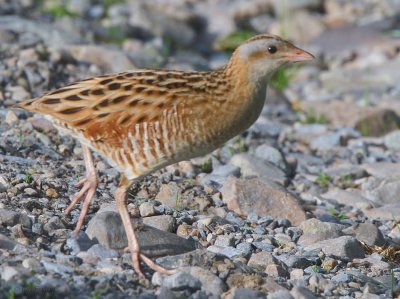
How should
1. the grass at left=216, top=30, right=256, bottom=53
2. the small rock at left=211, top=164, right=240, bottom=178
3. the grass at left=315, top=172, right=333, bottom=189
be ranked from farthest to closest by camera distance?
the grass at left=216, top=30, right=256, bottom=53 < the grass at left=315, top=172, right=333, bottom=189 < the small rock at left=211, top=164, right=240, bottom=178

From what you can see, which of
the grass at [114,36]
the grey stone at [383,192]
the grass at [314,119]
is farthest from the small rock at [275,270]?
the grass at [114,36]

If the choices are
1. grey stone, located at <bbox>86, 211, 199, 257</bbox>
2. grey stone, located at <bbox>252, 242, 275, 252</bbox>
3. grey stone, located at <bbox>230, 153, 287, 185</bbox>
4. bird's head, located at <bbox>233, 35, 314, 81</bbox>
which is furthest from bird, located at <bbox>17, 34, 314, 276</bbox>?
grey stone, located at <bbox>230, 153, 287, 185</bbox>

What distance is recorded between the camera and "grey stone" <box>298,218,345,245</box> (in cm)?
799

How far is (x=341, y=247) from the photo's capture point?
302 inches

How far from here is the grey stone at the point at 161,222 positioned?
24.9 ft

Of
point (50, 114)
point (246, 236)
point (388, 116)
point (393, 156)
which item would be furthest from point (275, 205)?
point (388, 116)

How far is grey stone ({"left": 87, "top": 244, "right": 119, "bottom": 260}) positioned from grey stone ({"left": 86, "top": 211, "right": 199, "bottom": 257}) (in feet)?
0.20

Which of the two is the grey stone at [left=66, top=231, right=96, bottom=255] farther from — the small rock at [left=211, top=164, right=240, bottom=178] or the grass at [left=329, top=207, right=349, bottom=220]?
the grass at [left=329, top=207, right=349, bottom=220]

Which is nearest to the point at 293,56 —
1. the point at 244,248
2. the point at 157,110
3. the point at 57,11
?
the point at 157,110

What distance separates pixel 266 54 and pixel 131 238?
1783mm

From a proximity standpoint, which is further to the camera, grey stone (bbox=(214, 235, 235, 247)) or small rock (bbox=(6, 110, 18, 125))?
small rock (bbox=(6, 110, 18, 125))

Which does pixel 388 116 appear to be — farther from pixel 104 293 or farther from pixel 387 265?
pixel 104 293

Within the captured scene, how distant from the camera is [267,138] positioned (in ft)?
36.9

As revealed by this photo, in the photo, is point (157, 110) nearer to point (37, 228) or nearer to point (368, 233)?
point (37, 228)
